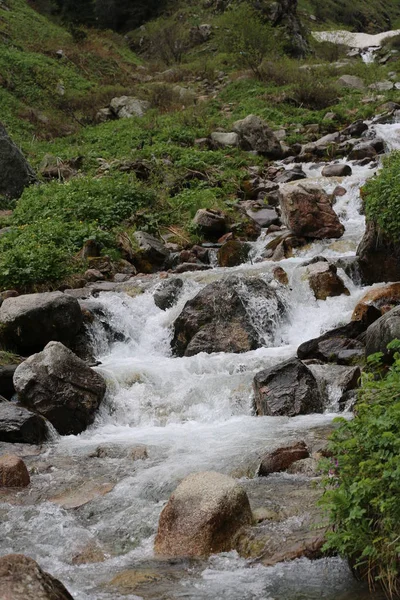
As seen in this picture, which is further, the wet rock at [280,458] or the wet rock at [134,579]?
the wet rock at [280,458]

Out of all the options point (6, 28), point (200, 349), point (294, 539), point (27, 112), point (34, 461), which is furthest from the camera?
point (6, 28)

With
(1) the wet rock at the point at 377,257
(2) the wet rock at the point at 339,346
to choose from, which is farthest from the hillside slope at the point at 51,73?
(2) the wet rock at the point at 339,346

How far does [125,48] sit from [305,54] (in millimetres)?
9286

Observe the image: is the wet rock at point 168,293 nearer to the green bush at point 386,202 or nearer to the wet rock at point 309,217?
the wet rock at point 309,217

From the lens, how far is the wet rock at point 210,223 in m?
14.9

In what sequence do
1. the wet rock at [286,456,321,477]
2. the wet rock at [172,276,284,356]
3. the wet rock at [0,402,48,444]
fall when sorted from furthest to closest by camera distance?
the wet rock at [172,276,284,356] < the wet rock at [0,402,48,444] < the wet rock at [286,456,321,477]

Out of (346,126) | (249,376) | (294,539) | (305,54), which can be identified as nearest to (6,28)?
(305,54)

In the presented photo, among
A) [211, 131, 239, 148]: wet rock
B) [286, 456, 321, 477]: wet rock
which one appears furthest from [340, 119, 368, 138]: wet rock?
[286, 456, 321, 477]: wet rock

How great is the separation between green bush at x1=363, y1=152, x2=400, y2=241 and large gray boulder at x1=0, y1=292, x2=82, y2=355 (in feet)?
15.6

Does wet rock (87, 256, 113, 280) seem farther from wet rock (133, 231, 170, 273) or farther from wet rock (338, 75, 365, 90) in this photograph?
wet rock (338, 75, 365, 90)

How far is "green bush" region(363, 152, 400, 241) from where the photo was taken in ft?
33.3

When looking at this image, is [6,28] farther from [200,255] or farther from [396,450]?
[396,450]

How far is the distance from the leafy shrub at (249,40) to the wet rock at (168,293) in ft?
63.3

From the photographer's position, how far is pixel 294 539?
462 cm
